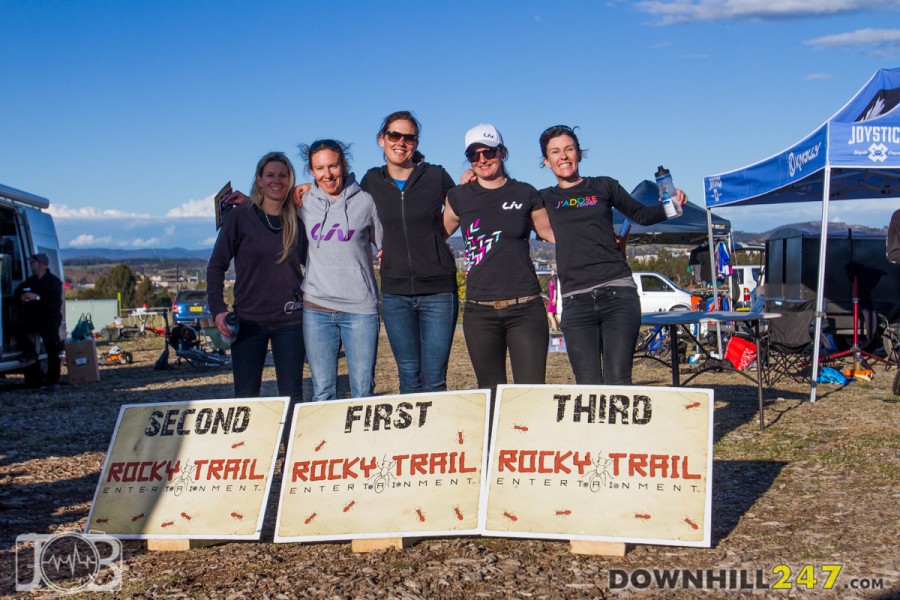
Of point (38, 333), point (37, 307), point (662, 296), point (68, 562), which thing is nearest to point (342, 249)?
point (68, 562)

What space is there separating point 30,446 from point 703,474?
582 cm

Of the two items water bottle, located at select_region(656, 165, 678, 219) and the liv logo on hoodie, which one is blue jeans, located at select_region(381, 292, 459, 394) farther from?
water bottle, located at select_region(656, 165, 678, 219)

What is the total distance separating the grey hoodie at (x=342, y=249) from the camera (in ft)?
15.0

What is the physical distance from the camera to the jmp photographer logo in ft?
12.0

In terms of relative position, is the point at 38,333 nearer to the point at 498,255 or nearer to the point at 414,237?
the point at 414,237

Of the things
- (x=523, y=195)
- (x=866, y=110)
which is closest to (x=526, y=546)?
(x=523, y=195)

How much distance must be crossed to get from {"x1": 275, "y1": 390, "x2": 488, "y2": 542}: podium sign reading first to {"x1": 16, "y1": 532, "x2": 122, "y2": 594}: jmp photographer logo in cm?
74

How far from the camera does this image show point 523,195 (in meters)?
4.59

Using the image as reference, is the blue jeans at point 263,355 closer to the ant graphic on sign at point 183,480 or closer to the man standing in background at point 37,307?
the ant graphic on sign at point 183,480

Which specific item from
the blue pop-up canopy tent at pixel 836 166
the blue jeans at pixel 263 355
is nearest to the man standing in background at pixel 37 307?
the blue jeans at pixel 263 355

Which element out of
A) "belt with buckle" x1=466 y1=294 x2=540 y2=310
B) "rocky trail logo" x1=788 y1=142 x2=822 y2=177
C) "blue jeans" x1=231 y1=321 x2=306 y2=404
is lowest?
"blue jeans" x1=231 y1=321 x2=306 y2=404

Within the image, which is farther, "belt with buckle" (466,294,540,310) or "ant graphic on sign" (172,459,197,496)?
"belt with buckle" (466,294,540,310)

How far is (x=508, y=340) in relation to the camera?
4.65m

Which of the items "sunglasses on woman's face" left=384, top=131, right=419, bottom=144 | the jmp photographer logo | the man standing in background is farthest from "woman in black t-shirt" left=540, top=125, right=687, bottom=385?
the man standing in background
